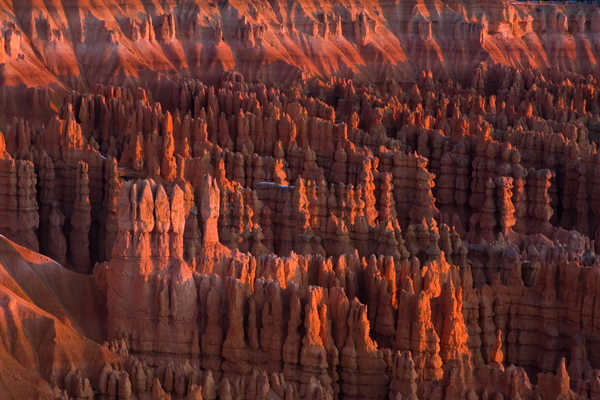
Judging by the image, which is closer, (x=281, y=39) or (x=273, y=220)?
(x=273, y=220)

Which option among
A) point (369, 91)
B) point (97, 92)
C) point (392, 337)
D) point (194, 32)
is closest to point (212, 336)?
point (392, 337)

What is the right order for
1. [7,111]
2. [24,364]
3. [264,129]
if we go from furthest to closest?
1. [7,111]
2. [264,129]
3. [24,364]

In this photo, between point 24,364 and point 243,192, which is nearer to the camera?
point 24,364

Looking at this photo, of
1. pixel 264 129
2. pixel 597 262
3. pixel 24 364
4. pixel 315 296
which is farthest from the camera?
pixel 264 129

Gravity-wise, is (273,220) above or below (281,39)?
below

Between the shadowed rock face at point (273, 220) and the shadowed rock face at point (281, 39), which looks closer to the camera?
the shadowed rock face at point (273, 220)

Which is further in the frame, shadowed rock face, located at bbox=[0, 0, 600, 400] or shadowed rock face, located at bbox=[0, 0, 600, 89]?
shadowed rock face, located at bbox=[0, 0, 600, 89]

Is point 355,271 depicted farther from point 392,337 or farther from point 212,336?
point 212,336
